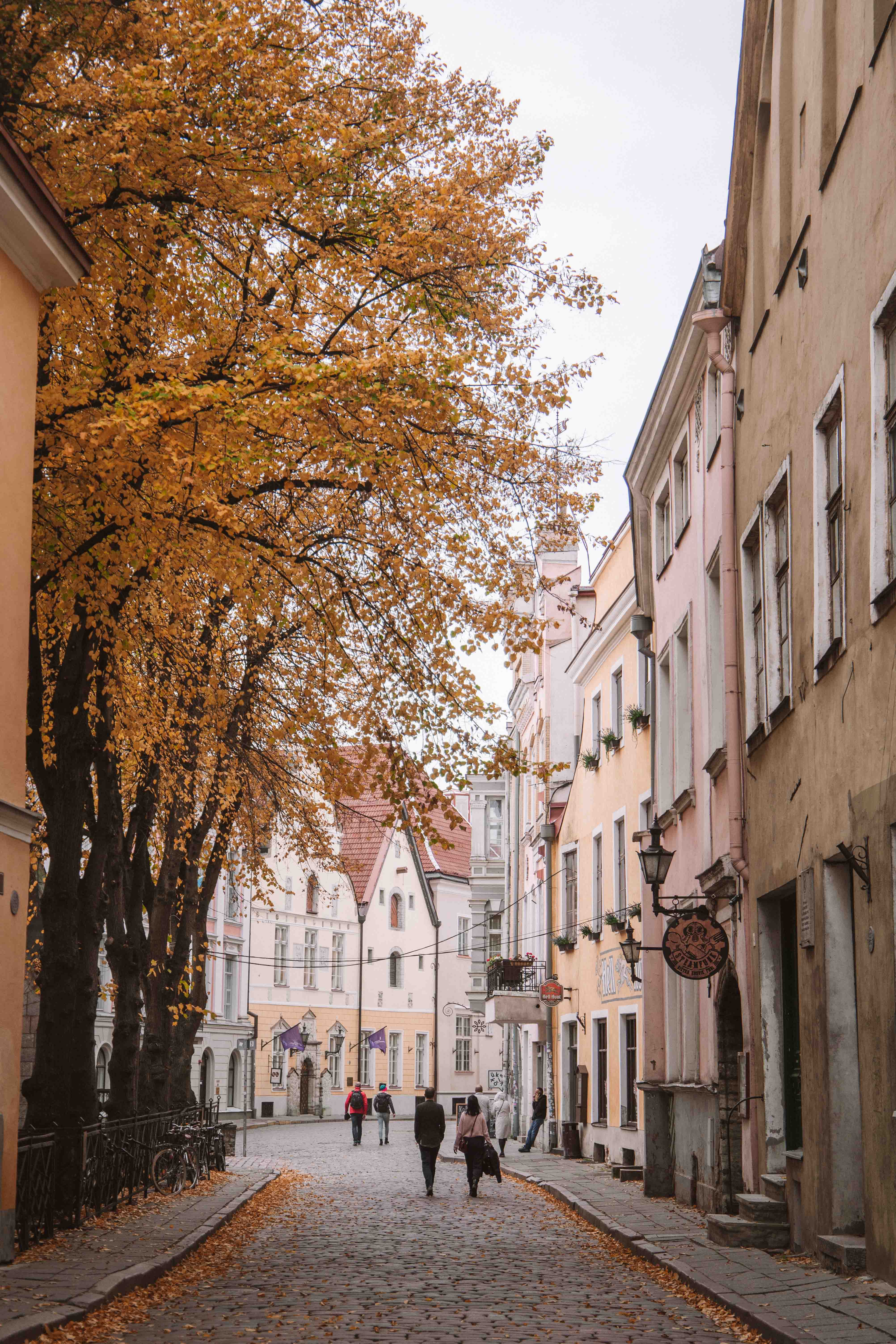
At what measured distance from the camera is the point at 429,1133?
22.3 metres

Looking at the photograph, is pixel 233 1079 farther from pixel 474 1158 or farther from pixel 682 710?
pixel 682 710

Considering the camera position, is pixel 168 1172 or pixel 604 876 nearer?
pixel 168 1172

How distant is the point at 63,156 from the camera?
12.3 metres

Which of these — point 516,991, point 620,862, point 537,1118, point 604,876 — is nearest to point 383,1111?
point 516,991

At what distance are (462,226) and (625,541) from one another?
15996 mm

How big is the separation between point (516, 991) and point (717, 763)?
73.8ft

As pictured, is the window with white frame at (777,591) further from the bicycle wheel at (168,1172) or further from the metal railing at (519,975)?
the metal railing at (519,975)

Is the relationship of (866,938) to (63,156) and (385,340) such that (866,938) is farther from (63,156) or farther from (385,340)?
(63,156)

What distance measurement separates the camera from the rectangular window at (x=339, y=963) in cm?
6662

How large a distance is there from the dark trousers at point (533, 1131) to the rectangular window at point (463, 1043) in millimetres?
39196

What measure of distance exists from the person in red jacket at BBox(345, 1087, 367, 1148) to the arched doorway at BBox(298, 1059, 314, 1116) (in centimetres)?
2173

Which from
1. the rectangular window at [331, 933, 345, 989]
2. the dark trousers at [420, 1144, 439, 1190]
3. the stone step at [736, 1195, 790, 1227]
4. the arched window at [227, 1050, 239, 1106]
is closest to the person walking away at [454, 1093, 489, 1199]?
the dark trousers at [420, 1144, 439, 1190]

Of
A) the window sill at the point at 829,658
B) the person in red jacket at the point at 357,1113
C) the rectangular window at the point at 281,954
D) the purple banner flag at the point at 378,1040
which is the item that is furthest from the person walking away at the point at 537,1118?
the purple banner flag at the point at 378,1040

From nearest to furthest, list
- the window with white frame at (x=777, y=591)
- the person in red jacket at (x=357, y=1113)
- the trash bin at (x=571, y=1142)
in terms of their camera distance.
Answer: the window with white frame at (x=777, y=591), the trash bin at (x=571, y=1142), the person in red jacket at (x=357, y=1113)
